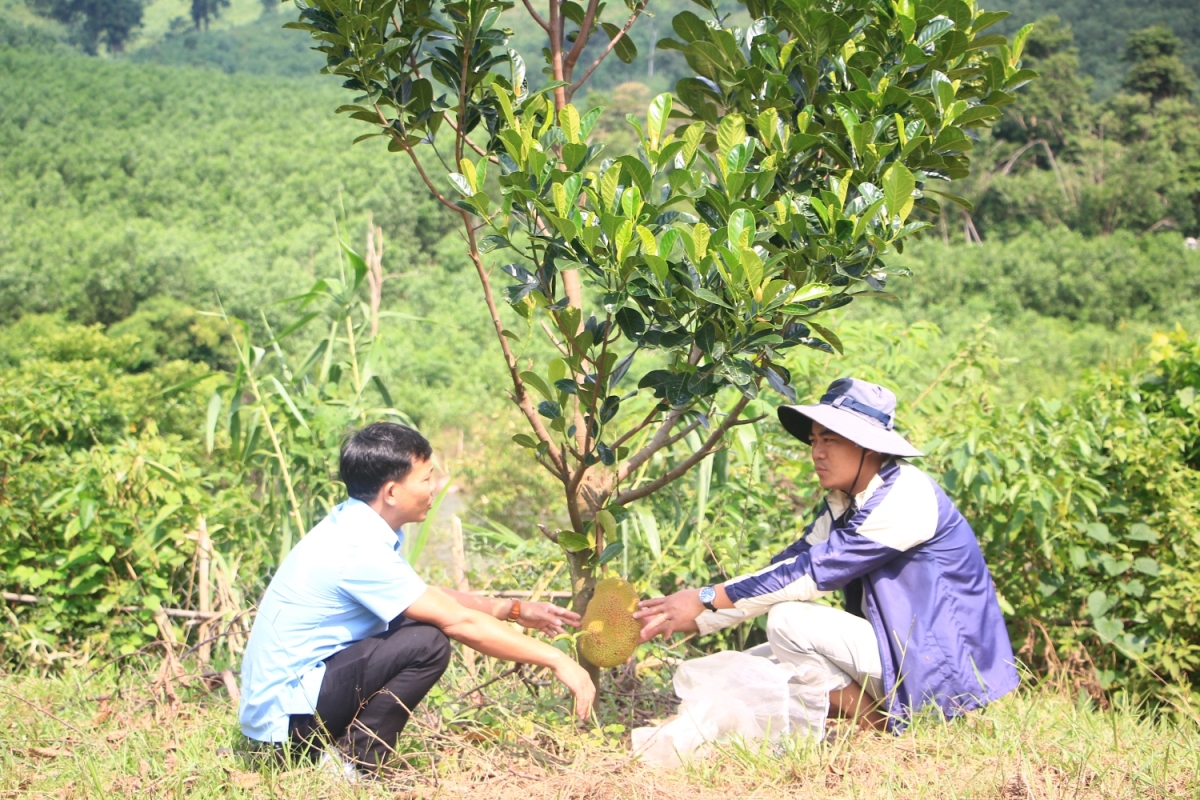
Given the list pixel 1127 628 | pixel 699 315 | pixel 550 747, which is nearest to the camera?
pixel 699 315

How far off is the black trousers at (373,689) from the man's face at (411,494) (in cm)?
22

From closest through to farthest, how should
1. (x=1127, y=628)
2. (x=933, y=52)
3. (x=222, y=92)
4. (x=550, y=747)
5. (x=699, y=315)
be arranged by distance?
(x=699, y=315) < (x=933, y=52) < (x=550, y=747) < (x=1127, y=628) < (x=222, y=92)

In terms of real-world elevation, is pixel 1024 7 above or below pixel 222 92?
above

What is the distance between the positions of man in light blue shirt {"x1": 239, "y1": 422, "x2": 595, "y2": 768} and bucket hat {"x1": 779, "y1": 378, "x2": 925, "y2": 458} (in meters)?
0.74

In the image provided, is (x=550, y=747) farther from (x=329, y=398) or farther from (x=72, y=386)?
(x=72, y=386)

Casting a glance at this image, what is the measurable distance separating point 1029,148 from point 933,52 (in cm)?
2478

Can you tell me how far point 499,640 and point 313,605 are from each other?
37 cm

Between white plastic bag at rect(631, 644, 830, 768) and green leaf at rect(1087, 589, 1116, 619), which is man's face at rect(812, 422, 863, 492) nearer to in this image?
white plastic bag at rect(631, 644, 830, 768)

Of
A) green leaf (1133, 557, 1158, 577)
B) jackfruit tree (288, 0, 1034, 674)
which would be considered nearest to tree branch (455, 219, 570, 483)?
jackfruit tree (288, 0, 1034, 674)

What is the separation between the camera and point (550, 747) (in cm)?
215

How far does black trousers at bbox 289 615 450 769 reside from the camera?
2.01 metres

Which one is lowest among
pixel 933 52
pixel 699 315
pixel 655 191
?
pixel 699 315

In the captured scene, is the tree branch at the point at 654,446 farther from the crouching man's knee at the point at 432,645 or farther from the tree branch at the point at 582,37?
the tree branch at the point at 582,37

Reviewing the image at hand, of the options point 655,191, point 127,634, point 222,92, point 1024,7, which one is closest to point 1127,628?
point 655,191
